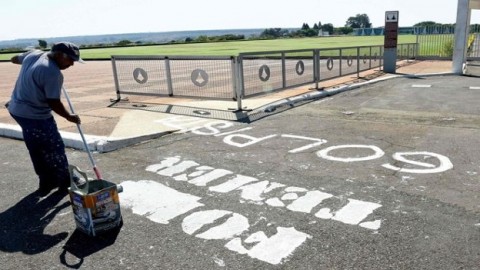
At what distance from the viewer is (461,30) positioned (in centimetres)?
1748

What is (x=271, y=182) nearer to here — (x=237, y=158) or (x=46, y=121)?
(x=237, y=158)

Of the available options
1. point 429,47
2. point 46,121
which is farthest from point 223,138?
point 429,47

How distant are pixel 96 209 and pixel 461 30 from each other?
18033 mm

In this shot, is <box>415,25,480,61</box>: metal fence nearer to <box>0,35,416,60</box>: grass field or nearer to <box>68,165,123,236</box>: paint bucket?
<box>0,35,416,60</box>: grass field

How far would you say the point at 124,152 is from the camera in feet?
21.9

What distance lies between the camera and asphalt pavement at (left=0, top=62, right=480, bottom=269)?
3.47 meters

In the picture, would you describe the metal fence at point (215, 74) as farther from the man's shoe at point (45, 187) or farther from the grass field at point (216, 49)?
the grass field at point (216, 49)

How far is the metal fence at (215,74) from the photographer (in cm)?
986

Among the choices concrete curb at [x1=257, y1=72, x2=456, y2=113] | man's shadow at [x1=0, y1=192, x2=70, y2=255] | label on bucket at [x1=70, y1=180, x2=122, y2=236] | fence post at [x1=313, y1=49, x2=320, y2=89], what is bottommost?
concrete curb at [x1=257, y1=72, x2=456, y2=113]

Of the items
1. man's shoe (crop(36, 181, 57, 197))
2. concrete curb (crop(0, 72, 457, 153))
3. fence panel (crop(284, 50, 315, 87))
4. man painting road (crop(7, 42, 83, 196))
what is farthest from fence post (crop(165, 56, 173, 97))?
man's shoe (crop(36, 181, 57, 197))

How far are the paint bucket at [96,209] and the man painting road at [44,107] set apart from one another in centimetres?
102

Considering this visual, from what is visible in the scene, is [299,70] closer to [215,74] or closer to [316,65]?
[316,65]

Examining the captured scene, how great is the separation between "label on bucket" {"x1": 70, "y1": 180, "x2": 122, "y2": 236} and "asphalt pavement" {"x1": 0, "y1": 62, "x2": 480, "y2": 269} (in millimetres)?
109

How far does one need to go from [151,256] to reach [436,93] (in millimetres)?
10677
